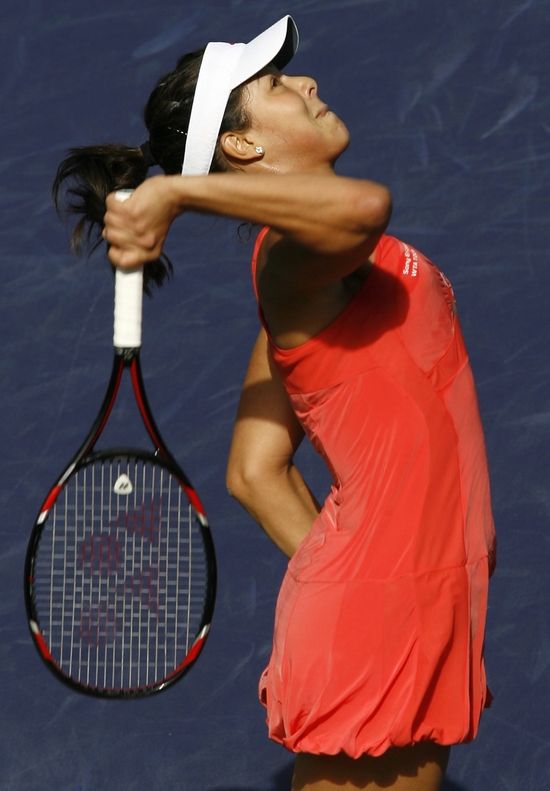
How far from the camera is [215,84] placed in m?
2.96

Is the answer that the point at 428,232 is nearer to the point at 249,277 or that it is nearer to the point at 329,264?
the point at 249,277

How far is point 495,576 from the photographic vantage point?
4.20m

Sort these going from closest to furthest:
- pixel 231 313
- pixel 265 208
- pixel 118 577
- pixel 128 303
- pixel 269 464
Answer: pixel 265 208
pixel 128 303
pixel 269 464
pixel 118 577
pixel 231 313

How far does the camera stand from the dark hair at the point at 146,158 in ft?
9.88

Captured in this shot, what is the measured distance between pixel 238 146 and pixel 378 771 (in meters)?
0.99

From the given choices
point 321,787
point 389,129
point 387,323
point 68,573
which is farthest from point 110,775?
point 389,129

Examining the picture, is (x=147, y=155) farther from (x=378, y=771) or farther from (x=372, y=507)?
(x=378, y=771)

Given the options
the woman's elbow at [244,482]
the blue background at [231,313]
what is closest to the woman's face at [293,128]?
the woman's elbow at [244,482]

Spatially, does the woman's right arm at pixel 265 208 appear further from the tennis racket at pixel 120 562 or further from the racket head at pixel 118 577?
the racket head at pixel 118 577

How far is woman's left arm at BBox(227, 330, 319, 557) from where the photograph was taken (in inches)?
129

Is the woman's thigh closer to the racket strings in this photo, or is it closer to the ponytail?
the racket strings

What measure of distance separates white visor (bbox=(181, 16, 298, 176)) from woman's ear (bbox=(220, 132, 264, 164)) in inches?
0.8

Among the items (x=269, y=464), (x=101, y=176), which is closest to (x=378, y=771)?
(x=269, y=464)

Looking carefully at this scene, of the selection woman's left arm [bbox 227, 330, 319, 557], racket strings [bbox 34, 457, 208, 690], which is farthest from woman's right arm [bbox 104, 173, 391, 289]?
racket strings [bbox 34, 457, 208, 690]
